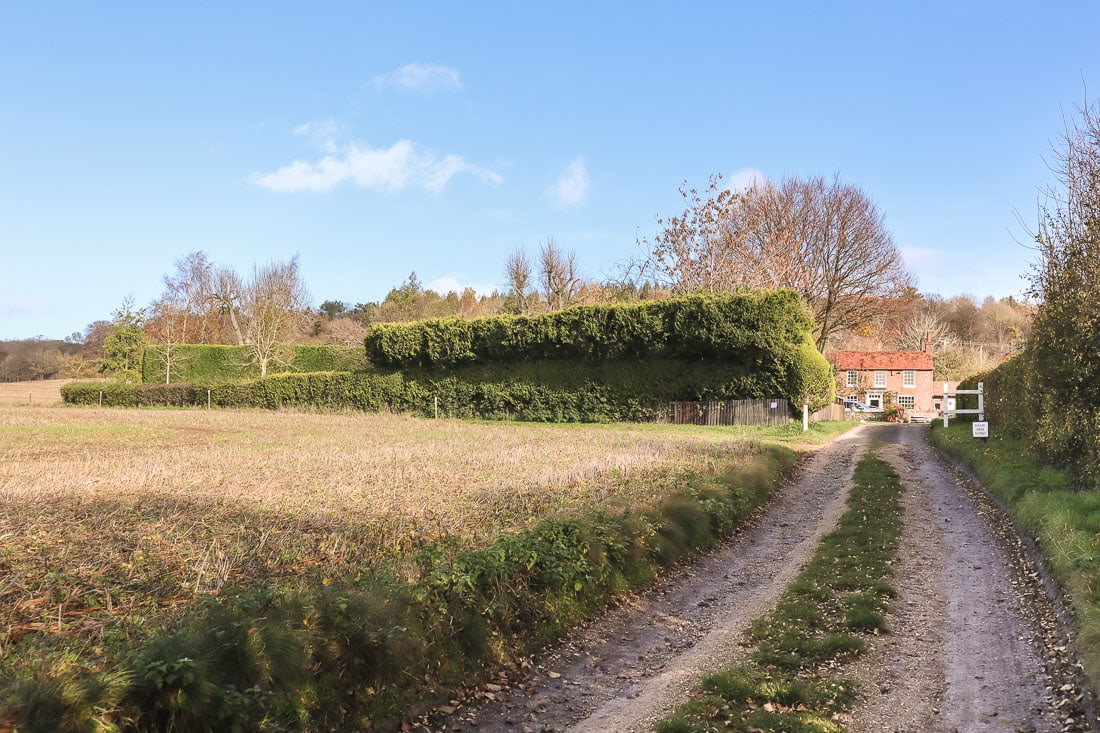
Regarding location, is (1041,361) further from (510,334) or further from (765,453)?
(510,334)

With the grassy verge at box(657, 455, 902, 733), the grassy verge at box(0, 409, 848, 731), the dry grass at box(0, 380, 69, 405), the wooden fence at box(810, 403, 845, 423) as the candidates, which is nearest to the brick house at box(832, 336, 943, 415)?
the wooden fence at box(810, 403, 845, 423)

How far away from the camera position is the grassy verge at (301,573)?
13.7 ft

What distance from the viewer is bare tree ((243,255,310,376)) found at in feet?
171

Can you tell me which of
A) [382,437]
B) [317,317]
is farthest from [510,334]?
[317,317]

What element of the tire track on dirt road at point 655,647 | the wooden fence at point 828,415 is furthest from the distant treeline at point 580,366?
the tire track on dirt road at point 655,647

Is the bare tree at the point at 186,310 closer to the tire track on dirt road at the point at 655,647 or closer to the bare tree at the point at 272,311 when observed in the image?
the bare tree at the point at 272,311

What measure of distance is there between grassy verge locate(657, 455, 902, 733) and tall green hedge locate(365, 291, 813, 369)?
19.5 metres

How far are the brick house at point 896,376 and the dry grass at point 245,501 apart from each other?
51.0m

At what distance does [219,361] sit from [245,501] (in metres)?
49.8

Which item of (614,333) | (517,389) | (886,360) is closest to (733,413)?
(614,333)

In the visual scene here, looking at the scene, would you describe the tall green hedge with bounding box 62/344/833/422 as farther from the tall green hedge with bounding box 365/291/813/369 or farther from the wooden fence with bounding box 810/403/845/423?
the wooden fence with bounding box 810/403/845/423

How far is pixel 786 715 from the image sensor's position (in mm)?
4977

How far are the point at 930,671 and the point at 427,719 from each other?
4187mm

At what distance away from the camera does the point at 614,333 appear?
32875 millimetres
